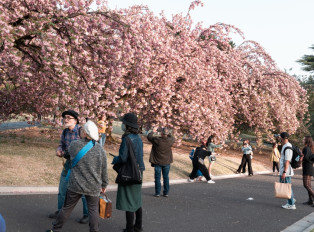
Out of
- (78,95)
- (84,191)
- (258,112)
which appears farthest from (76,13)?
(258,112)

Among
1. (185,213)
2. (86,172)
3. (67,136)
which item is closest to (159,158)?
(185,213)

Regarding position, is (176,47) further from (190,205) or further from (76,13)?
(190,205)

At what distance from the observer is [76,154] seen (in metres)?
4.84

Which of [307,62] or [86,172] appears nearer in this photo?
[86,172]

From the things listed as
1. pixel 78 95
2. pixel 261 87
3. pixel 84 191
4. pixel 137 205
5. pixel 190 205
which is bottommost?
pixel 190 205

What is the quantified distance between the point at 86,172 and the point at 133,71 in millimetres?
9028

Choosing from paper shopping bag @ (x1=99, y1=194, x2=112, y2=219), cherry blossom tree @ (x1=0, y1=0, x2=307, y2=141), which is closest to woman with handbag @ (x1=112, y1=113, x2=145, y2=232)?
paper shopping bag @ (x1=99, y1=194, x2=112, y2=219)

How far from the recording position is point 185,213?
7496mm

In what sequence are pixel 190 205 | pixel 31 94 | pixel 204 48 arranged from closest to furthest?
pixel 190 205 < pixel 31 94 < pixel 204 48

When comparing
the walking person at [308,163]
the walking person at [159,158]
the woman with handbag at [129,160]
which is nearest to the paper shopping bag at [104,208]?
the woman with handbag at [129,160]

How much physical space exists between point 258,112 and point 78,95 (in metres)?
16.2

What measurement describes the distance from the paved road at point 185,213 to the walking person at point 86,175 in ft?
2.95

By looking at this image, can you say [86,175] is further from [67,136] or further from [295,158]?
[295,158]

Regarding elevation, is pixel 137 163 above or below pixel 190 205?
above
